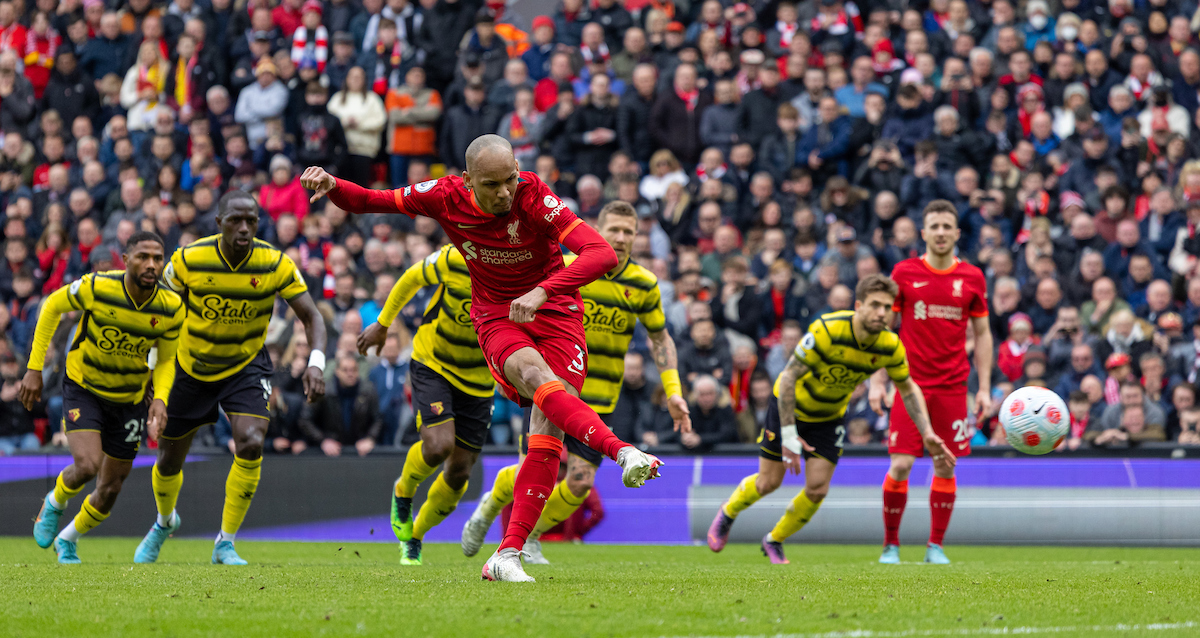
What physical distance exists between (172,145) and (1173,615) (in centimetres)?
1667

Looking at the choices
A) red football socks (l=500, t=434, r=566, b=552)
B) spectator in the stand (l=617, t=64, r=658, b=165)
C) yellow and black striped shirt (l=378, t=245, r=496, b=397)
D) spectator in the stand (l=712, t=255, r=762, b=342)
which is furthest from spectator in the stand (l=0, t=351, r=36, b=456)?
red football socks (l=500, t=434, r=566, b=552)

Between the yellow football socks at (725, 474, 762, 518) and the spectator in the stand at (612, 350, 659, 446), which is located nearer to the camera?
the yellow football socks at (725, 474, 762, 518)

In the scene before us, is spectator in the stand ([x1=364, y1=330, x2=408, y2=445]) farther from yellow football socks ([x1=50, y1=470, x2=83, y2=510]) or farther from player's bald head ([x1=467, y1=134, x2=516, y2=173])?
player's bald head ([x1=467, y1=134, x2=516, y2=173])

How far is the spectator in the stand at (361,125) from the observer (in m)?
18.6

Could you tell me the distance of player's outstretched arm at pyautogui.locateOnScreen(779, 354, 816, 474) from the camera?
A: 9656mm

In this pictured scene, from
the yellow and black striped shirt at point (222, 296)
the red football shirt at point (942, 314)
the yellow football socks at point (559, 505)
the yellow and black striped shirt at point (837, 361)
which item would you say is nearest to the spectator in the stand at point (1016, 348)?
the red football shirt at point (942, 314)

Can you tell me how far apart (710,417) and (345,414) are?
4.11 meters

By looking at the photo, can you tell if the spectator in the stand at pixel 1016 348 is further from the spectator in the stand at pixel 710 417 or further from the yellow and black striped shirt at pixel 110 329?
the yellow and black striped shirt at pixel 110 329

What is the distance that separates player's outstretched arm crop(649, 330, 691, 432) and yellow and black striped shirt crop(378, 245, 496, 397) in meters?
1.23

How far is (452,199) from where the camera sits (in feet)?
22.7

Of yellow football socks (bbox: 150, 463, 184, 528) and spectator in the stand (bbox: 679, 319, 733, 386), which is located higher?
spectator in the stand (bbox: 679, 319, 733, 386)

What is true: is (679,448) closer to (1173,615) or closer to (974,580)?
(974,580)

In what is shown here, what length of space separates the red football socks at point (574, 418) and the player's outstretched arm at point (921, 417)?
4203 millimetres

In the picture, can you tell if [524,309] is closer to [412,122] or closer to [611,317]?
[611,317]
